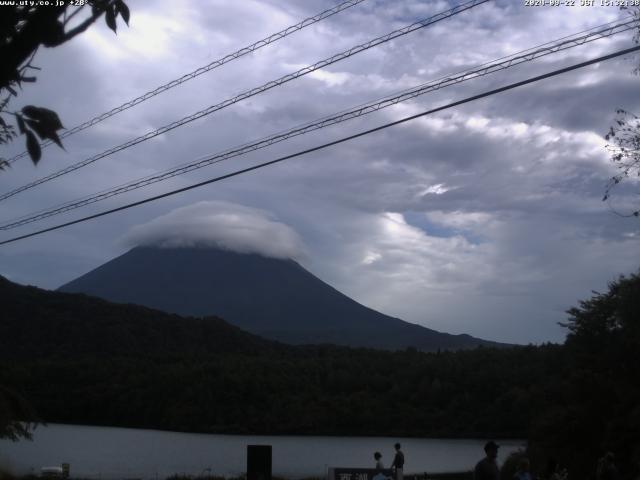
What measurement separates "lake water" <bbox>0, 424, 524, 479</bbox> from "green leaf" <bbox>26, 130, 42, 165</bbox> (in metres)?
38.4

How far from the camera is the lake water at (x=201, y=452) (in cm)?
4716

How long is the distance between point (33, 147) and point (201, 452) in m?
59.8

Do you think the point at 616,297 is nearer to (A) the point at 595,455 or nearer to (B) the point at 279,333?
(A) the point at 595,455

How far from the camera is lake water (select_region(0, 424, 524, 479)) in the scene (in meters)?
47.2

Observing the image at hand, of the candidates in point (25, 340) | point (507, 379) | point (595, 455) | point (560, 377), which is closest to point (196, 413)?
point (25, 340)

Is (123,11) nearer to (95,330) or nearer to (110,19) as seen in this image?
(110,19)

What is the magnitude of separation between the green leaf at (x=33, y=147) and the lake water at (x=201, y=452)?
38.4 meters

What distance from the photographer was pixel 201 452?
61000mm

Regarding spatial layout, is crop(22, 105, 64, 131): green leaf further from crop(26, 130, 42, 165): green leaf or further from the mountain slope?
the mountain slope

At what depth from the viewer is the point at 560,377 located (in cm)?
3316

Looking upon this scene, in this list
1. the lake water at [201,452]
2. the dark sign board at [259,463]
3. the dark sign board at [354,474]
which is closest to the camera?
the dark sign board at [259,463]

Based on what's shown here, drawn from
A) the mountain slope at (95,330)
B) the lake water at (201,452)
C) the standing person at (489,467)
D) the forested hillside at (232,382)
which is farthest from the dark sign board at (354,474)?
the mountain slope at (95,330)

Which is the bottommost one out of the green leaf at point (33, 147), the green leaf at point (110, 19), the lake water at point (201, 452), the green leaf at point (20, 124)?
the lake water at point (201, 452)

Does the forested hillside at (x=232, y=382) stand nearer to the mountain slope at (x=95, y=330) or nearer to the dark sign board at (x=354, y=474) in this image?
the mountain slope at (x=95, y=330)
